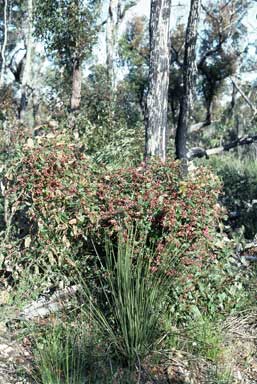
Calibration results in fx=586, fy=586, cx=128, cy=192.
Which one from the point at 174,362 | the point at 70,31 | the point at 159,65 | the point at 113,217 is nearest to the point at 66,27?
the point at 70,31

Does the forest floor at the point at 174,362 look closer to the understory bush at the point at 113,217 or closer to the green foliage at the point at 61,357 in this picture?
the green foliage at the point at 61,357

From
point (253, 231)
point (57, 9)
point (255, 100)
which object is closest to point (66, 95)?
point (57, 9)

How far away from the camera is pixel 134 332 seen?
378 cm

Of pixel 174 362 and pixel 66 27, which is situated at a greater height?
pixel 66 27

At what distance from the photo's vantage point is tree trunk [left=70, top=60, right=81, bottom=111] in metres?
14.2

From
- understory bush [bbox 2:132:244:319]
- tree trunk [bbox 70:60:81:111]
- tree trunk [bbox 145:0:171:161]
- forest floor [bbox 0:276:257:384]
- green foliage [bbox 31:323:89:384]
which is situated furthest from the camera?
tree trunk [bbox 70:60:81:111]

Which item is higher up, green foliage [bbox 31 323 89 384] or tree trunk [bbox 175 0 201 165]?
tree trunk [bbox 175 0 201 165]

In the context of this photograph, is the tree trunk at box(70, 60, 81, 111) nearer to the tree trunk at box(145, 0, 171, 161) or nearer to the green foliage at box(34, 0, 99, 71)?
the green foliage at box(34, 0, 99, 71)

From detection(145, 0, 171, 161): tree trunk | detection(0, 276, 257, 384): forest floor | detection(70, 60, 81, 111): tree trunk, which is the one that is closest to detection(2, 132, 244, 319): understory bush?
detection(0, 276, 257, 384): forest floor

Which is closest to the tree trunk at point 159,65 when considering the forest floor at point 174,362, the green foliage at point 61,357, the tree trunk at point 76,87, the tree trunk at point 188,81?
the tree trunk at point 188,81

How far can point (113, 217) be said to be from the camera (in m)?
4.53

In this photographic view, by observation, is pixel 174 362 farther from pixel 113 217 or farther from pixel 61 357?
pixel 113 217

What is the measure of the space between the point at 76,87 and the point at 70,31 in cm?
138

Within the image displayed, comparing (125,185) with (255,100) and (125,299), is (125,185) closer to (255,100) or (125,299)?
(125,299)
